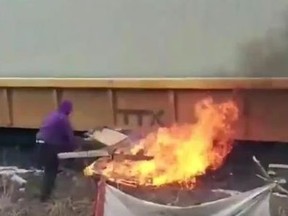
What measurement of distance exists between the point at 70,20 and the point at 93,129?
25 centimetres

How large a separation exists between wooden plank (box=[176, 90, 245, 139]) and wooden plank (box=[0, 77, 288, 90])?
0.02 meters

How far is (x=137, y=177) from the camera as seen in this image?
1582mm

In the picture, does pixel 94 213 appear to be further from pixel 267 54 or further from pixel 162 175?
pixel 267 54

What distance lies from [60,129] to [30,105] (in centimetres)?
10

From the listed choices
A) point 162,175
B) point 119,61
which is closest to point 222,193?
point 162,175

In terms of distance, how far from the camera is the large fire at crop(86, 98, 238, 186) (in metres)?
1.51

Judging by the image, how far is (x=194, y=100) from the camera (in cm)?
152

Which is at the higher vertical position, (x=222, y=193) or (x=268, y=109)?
(x=268, y=109)

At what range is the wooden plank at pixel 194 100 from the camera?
58.7 inches

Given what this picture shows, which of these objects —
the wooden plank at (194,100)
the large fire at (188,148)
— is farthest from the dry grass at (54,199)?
the wooden plank at (194,100)

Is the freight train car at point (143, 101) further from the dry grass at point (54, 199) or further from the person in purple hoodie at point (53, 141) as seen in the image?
the dry grass at point (54, 199)

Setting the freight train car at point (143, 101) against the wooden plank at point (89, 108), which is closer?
the freight train car at point (143, 101)

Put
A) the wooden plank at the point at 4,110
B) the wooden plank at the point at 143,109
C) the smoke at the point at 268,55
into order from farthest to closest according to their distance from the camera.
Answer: the wooden plank at the point at 4,110, the wooden plank at the point at 143,109, the smoke at the point at 268,55

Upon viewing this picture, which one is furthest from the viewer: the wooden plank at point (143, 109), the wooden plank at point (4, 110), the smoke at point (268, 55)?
the wooden plank at point (4, 110)
